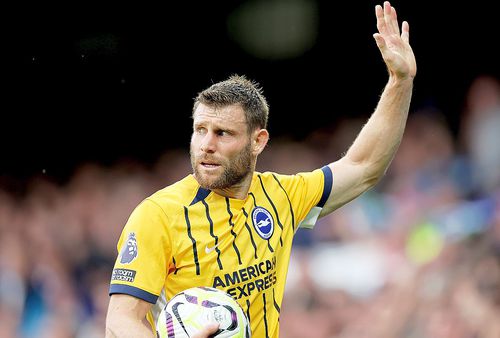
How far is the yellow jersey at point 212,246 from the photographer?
14.8ft

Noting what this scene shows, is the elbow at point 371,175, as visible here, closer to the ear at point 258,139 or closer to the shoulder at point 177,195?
the ear at point 258,139

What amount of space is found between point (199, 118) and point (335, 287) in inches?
182

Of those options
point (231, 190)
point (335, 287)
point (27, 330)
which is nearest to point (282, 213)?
point (231, 190)

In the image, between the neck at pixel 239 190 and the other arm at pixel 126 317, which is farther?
the neck at pixel 239 190

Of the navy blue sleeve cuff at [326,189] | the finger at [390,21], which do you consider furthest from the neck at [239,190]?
the finger at [390,21]

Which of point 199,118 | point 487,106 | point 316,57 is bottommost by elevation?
point 199,118

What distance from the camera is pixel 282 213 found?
511 centimetres

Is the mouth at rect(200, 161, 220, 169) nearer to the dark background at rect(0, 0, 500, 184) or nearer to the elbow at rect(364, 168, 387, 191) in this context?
the elbow at rect(364, 168, 387, 191)

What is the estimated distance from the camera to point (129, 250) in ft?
14.8

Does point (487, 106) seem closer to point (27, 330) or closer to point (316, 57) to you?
point (316, 57)

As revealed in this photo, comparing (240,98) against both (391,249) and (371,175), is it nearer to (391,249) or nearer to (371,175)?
(371,175)

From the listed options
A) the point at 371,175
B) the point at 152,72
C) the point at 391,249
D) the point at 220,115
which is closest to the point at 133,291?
the point at 220,115

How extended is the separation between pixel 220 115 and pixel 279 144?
5.55 metres

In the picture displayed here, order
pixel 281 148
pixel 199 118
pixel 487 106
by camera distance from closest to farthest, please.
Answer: pixel 199 118, pixel 487 106, pixel 281 148
